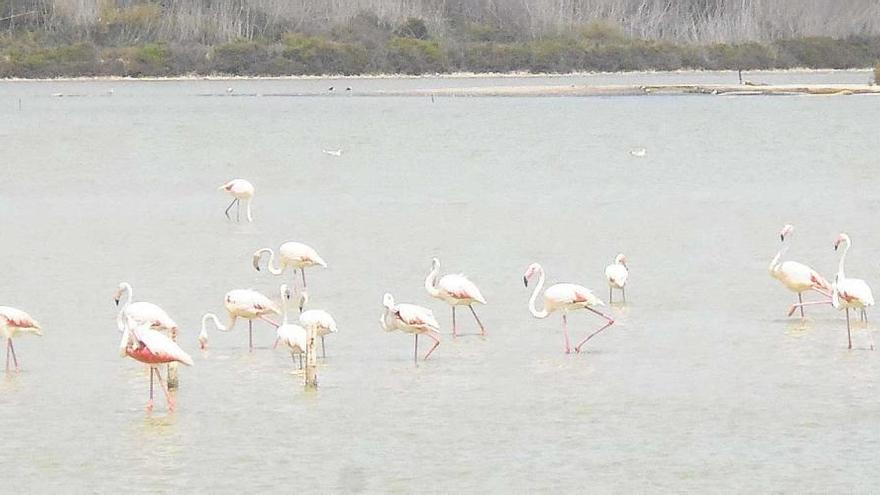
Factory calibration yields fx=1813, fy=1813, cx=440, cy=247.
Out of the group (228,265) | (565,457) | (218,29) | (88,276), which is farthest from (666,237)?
(218,29)

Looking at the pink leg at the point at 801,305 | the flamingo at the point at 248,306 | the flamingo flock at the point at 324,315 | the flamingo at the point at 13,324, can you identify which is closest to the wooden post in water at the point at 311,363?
the flamingo flock at the point at 324,315

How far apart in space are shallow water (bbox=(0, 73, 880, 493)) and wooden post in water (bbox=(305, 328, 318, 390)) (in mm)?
86

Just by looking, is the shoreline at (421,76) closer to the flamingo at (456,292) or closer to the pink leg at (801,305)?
the pink leg at (801,305)

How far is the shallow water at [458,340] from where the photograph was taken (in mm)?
8914

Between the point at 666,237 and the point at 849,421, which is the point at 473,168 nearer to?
the point at 666,237

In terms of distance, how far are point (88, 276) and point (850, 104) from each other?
1463 inches

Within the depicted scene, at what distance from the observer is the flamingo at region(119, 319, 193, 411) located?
384 inches

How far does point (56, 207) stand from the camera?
21609 millimetres

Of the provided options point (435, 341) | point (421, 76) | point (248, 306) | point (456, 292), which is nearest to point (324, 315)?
point (248, 306)

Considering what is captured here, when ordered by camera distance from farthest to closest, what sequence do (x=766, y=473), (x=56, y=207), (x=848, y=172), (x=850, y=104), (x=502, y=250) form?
(x=850, y=104) → (x=848, y=172) → (x=56, y=207) → (x=502, y=250) → (x=766, y=473)

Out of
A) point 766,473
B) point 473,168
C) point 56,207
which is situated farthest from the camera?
point 473,168

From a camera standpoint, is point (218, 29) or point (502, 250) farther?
point (218, 29)

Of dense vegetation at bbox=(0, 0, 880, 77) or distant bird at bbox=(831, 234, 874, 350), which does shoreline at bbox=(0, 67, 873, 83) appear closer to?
dense vegetation at bbox=(0, 0, 880, 77)

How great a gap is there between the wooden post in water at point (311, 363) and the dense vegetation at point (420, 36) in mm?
67467
